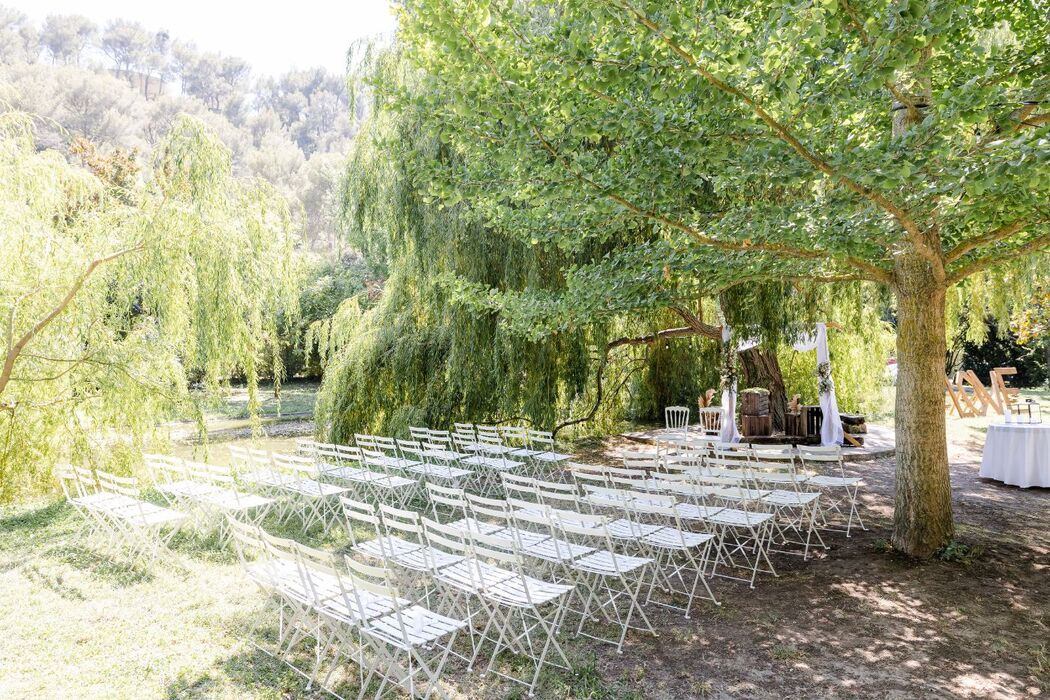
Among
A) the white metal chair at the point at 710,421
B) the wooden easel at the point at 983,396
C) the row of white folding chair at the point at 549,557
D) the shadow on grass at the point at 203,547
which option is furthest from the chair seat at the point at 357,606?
the wooden easel at the point at 983,396

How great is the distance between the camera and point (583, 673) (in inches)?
168

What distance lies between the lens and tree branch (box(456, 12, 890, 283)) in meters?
5.12

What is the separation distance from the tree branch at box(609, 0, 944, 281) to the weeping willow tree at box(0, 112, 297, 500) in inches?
218

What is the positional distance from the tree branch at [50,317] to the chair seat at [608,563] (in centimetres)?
553

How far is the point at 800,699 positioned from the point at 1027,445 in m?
7.50

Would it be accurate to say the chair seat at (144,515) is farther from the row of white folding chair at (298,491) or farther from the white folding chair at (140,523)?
the row of white folding chair at (298,491)

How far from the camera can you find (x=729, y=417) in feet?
40.0

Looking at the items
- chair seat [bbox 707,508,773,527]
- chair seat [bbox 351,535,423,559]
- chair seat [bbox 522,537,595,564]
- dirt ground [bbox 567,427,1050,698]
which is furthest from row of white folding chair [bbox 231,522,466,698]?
chair seat [bbox 707,508,773,527]

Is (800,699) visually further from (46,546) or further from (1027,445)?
(1027,445)

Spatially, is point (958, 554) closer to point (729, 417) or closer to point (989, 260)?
point (989, 260)

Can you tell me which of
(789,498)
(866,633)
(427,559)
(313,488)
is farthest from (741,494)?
(313,488)

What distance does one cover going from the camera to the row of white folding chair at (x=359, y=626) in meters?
3.86

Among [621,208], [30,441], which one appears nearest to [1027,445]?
[621,208]

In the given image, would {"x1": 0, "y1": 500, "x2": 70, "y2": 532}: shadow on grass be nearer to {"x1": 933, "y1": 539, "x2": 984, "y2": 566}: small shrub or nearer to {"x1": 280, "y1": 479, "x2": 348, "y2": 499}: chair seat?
{"x1": 280, "y1": 479, "x2": 348, "y2": 499}: chair seat
